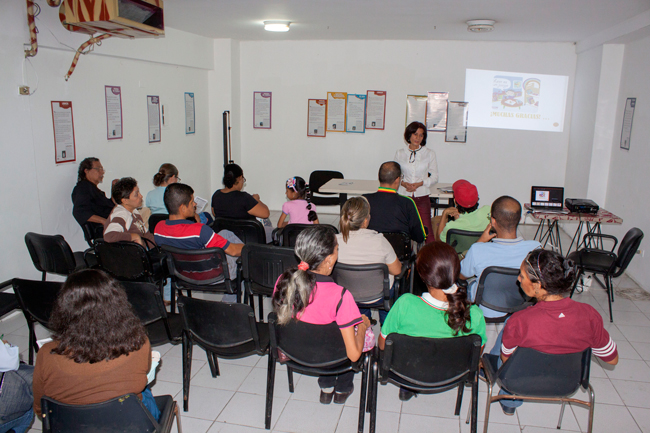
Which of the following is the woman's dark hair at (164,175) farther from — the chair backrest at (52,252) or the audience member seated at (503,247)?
the audience member seated at (503,247)

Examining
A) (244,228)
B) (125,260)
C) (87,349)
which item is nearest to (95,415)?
(87,349)

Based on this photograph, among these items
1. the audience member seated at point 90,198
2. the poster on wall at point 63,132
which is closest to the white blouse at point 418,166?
the audience member seated at point 90,198

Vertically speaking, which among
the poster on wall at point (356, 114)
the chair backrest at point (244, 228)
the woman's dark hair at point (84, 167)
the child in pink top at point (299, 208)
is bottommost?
the chair backrest at point (244, 228)

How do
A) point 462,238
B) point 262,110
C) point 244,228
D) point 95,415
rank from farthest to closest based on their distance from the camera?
1. point 262,110
2. point 244,228
3. point 462,238
4. point 95,415

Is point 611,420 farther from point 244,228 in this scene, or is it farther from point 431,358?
point 244,228

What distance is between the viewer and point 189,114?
656 cm

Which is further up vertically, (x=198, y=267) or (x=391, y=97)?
(x=391, y=97)

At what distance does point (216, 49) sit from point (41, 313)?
17.0 feet

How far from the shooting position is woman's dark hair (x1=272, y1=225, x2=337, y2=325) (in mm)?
2102

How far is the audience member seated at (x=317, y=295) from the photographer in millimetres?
2115

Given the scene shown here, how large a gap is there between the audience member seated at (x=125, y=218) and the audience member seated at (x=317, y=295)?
1.98 m

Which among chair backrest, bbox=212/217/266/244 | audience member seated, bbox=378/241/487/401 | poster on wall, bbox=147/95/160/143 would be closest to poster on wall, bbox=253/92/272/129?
poster on wall, bbox=147/95/160/143

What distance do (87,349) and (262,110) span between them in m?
6.08

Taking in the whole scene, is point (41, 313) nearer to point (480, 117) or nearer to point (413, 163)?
point (413, 163)
